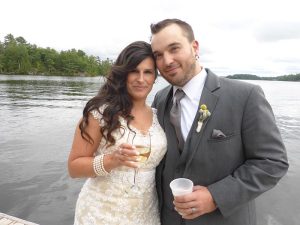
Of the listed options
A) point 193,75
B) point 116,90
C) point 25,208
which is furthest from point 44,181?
point 193,75

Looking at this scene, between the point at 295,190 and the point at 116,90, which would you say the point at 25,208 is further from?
the point at 295,190

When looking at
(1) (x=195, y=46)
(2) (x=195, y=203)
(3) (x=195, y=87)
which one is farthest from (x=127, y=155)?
(1) (x=195, y=46)

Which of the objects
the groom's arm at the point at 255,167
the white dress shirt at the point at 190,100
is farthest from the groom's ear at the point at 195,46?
the groom's arm at the point at 255,167

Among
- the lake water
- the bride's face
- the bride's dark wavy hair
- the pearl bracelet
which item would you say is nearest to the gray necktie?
the bride's face

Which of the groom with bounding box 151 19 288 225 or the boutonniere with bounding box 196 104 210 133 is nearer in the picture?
the groom with bounding box 151 19 288 225

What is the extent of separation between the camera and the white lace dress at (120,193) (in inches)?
125

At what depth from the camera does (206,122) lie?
2.82 metres

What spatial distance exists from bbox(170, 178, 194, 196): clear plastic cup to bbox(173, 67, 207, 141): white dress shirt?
1.66 feet

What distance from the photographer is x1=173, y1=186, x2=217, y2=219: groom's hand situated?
2.52 metres

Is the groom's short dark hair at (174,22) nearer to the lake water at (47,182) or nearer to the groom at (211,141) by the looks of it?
the groom at (211,141)

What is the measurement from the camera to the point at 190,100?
10.2 ft

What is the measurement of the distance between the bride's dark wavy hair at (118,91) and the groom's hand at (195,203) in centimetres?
98

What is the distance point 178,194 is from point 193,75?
1.33m

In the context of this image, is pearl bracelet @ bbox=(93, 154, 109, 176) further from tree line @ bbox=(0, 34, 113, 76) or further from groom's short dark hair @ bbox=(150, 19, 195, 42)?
tree line @ bbox=(0, 34, 113, 76)
